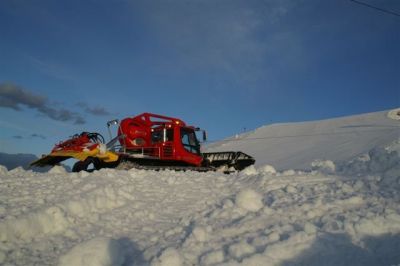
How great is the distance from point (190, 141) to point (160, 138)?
4.22 ft

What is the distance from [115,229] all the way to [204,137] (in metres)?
11.4

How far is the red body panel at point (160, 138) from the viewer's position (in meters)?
16.3

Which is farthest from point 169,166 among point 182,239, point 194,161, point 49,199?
point 182,239

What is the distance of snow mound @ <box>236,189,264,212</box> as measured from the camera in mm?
5855

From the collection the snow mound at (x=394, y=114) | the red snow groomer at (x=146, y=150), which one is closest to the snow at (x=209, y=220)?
the red snow groomer at (x=146, y=150)

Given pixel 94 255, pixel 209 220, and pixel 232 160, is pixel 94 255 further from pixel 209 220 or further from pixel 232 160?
pixel 232 160

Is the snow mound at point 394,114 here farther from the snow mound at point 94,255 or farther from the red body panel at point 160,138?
the snow mound at point 94,255

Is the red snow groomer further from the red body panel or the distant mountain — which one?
the distant mountain

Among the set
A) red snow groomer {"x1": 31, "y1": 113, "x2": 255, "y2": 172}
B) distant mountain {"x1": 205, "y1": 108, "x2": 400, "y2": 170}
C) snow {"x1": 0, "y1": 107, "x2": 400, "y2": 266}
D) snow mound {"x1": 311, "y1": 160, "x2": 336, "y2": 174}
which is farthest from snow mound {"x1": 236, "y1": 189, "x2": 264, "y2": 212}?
distant mountain {"x1": 205, "y1": 108, "x2": 400, "y2": 170}

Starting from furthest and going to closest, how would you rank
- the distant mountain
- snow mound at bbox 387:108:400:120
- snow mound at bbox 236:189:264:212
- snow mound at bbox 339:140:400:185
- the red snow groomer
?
1. snow mound at bbox 387:108:400:120
2. the distant mountain
3. the red snow groomer
4. snow mound at bbox 339:140:400:185
5. snow mound at bbox 236:189:264:212

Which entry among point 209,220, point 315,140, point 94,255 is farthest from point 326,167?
point 315,140

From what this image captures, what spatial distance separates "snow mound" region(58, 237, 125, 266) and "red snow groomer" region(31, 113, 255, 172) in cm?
992

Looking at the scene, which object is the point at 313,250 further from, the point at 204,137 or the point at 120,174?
the point at 204,137

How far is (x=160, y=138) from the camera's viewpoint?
54.5ft
